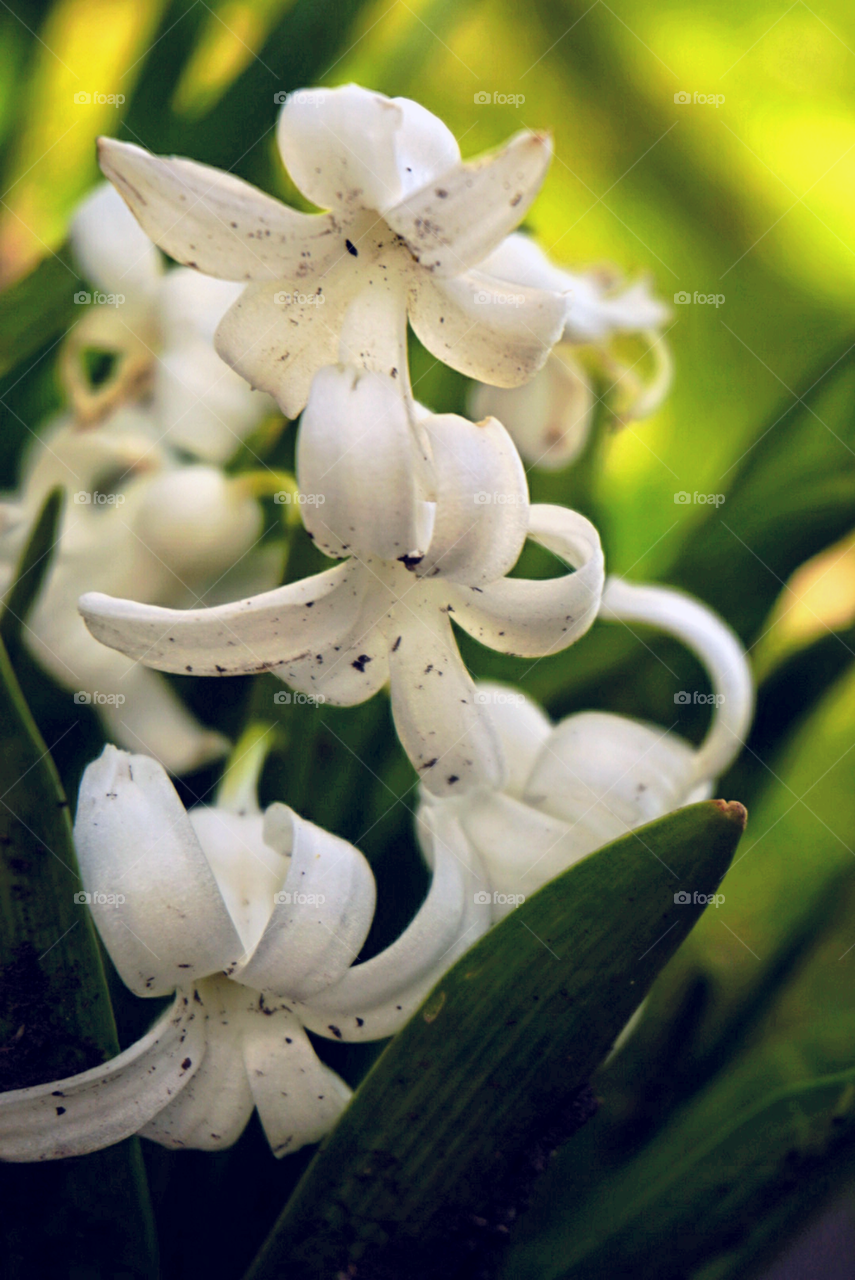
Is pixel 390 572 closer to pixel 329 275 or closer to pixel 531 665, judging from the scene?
pixel 329 275

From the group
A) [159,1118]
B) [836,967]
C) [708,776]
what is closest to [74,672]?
[159,1118]

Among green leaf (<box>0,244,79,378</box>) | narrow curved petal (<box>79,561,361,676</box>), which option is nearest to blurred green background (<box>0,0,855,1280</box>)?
green leaf (<box>0,244,79,378</box>)

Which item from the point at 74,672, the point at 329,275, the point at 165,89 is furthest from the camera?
the point at 165,89

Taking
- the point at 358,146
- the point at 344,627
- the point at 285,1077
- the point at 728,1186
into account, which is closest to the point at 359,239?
the point at 358,146

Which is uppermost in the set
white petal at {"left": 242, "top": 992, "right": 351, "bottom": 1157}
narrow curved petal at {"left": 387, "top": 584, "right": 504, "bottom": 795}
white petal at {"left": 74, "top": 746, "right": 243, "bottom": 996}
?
narrow curved petal at {"left": 387, "top": 584, "right": 504, "bottom": 795}

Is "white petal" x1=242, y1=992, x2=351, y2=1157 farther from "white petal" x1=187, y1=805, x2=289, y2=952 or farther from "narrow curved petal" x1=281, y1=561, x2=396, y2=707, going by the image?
"narrow curved petal" x1=281, y1=561, x2=396, y2=707

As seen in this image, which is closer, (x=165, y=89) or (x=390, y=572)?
(x=390, y=572)

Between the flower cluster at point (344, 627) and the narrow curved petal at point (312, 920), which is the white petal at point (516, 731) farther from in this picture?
the narrow curved petal at point (312, 920)
